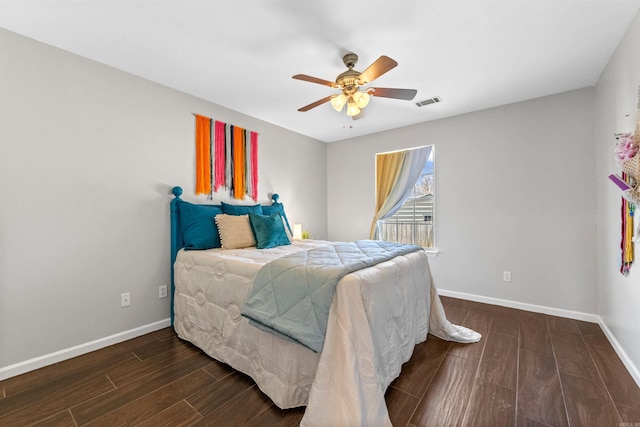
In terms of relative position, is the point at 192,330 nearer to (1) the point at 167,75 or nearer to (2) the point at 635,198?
(1) the point at 167,75

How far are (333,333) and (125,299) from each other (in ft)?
6.82

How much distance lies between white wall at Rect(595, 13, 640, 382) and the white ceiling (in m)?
0.18

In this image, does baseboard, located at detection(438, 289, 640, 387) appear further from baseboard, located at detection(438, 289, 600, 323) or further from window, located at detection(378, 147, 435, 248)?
window, located at detection(378, 147, 435, 248)

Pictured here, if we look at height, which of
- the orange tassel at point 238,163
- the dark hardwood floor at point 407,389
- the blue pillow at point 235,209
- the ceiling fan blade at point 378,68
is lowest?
the dark hardwood floor at point 407,389

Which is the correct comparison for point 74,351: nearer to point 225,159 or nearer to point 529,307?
point 225,159

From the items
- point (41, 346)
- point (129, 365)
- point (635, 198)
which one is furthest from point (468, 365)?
point (41, 346)

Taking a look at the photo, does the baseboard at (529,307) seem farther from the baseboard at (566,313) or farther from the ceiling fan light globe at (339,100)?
the ceiling fan light globe at (339,100)

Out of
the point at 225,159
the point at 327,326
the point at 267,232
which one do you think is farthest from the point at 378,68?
the point at 225,159

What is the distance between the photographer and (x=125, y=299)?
7.68ft

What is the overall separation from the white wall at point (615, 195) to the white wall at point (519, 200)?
144 millimetres

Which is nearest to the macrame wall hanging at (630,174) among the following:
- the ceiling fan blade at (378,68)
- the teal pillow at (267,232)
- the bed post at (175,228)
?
the ceiling fan blade at (378,68)

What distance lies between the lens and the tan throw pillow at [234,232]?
8.54 feet

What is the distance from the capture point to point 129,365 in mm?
1938

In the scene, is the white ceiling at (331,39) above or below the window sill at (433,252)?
above
